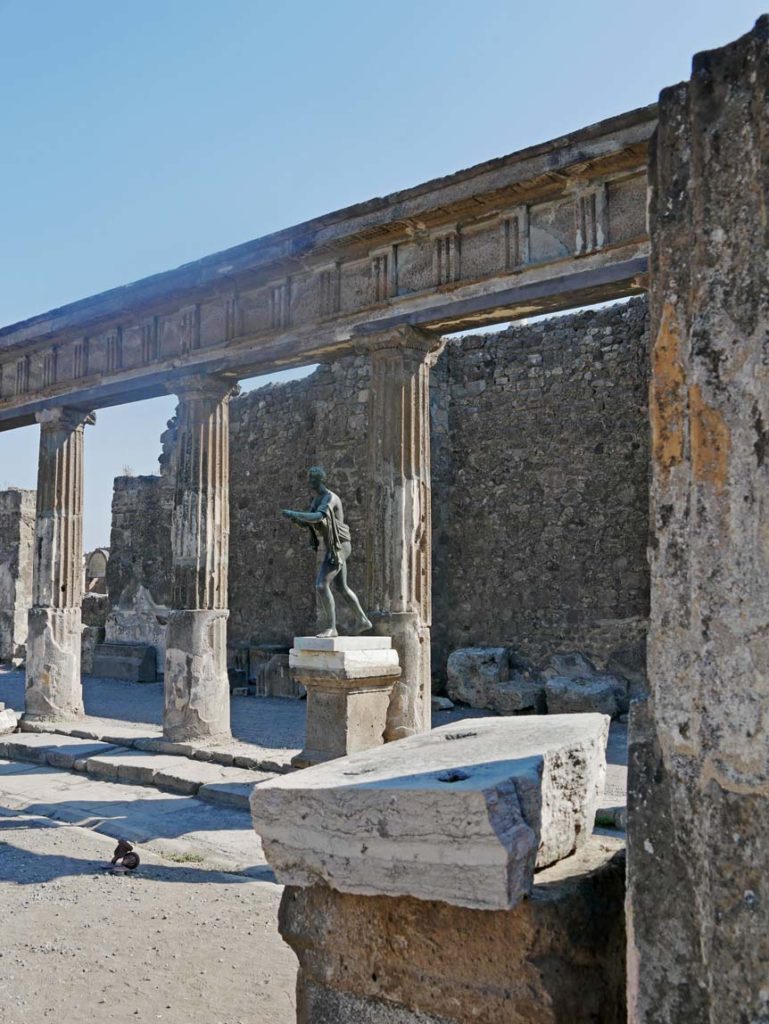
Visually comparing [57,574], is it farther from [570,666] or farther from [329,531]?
[570,666]

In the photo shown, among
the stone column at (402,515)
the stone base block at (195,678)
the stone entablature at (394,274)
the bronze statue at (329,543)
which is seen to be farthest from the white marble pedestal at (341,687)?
the stone entablature at (394,274)

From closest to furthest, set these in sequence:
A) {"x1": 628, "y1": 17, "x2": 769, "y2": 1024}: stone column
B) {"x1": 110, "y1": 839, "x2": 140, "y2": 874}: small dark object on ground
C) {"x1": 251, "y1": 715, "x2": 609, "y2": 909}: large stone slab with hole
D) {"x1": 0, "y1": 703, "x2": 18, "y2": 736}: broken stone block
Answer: {"x1": 628, "y1": 17, "x2": 769, "y2": 1024}: stone column
{"x1": 251, "y1": 715, "x2": 609, "y2": 909}: large stone slab with hole
{"x1": 110, "y1": 839, "x2": 140, "y2": 874}: small dark object on ground
{"x1": 0, "y1": 703, "x2": 18, "y2": 736}: broken stone block

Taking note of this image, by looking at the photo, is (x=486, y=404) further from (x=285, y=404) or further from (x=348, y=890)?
(x=348, y=890)

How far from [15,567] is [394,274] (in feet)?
42.7

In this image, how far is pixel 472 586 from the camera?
1187 cm

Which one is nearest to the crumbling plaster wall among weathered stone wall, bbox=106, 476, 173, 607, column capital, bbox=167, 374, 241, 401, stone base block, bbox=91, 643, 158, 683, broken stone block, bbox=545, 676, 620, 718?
broken stone block, bbox=545, 676, 620, 718

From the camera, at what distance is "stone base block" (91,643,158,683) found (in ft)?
48.3

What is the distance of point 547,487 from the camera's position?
36.8ft

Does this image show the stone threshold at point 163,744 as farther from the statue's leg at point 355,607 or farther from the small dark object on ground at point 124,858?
the small dark object on ground at point 124,858

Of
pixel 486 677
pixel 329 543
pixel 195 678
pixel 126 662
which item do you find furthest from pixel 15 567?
pixel 329 543

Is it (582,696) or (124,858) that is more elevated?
(582,696)

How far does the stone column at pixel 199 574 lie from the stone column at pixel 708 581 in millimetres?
7146

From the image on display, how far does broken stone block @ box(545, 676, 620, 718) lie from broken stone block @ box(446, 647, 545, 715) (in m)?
0.49

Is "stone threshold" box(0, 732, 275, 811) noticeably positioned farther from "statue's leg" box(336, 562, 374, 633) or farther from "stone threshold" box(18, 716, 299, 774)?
"statue's leg" box(336, 562, 374, 633)
